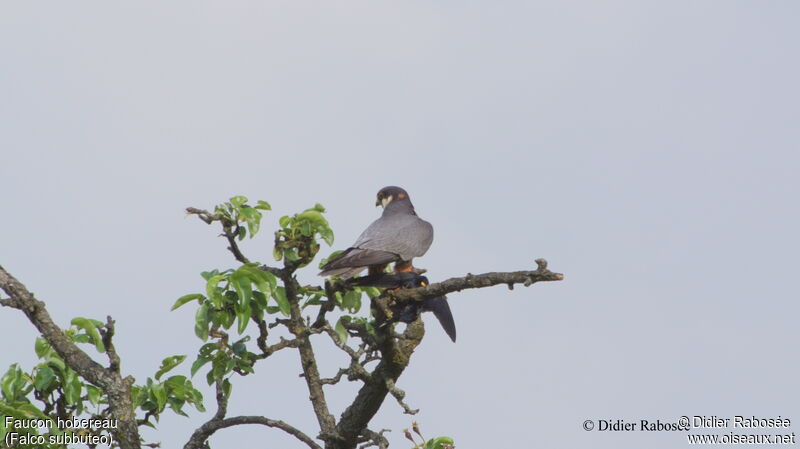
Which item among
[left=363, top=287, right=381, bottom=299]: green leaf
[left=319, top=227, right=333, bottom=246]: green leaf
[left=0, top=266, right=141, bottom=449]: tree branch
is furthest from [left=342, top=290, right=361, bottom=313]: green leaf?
[left=0, top=266, right=141, bottom=449]: tree branch

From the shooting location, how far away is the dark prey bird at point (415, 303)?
707 cm

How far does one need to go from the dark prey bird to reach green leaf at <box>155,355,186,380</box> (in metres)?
1.36

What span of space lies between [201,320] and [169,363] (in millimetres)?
610

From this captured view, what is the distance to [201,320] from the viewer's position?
6.59 m

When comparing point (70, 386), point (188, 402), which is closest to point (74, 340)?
point (70, 386)

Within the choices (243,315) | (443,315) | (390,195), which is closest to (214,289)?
(243,315)

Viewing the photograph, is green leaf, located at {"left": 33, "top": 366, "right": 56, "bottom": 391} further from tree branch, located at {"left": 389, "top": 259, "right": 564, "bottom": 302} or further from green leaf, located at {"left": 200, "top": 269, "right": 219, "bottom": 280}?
tree branch, located at {"left": 389, "top": 259, "right": 564, "bottom": 302}

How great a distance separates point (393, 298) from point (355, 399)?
2.91 feet

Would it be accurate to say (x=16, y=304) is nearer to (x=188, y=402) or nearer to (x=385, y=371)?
(x=188, y=402)

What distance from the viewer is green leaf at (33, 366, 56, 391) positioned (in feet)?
21.7

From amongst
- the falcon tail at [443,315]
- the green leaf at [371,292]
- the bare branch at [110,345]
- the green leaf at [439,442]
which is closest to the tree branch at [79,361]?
the bare branch at [110,345]

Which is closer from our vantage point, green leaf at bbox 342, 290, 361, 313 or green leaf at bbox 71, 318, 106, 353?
green leaf at bbox 71, 318, 106, 353

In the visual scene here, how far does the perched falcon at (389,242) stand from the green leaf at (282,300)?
422mm

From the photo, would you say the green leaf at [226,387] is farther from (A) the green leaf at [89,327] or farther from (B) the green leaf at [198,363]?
(A) the green leaf at [89,327]
